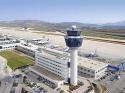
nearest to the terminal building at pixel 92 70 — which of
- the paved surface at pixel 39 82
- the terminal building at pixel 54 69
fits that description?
the terminal building at pixel 54 69

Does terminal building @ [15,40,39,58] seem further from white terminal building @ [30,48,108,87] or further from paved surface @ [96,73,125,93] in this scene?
paved surface @ [96,73,125,93]

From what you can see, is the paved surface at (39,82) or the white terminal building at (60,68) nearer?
the paved surface at (39,82)

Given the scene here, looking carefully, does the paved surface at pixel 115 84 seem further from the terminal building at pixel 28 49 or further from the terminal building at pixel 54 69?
the terminal building at pixel 28 49

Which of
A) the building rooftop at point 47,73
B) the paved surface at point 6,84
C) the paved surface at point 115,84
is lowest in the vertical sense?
the paved surface at point 115,84

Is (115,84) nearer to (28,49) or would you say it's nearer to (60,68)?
(60,68)

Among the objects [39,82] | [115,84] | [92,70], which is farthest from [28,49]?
[115,84]

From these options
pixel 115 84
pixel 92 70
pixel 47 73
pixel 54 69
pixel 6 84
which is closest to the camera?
pixel 6 84

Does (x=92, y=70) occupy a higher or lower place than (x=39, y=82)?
higher

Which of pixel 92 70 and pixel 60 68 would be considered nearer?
pixel 60 68

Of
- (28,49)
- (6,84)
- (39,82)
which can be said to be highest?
(28,49)

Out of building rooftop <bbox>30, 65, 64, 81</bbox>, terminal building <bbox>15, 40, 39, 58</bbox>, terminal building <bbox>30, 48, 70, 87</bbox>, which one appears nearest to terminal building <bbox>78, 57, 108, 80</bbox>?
terminal building <bbox>30, 48, 70, 87</bbox>

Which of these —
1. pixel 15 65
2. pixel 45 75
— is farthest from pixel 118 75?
pixel 15 65

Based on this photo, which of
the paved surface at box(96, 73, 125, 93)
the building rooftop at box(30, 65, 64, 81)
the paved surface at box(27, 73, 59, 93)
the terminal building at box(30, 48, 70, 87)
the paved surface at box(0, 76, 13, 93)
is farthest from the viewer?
the building rooftop at box(30, 65, 64, 81)

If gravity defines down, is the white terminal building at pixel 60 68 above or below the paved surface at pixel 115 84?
above
